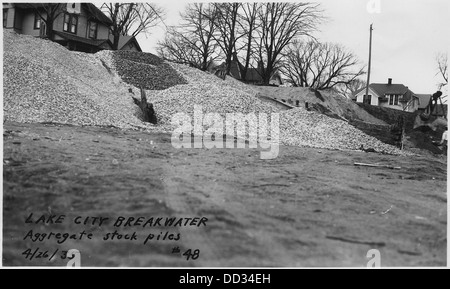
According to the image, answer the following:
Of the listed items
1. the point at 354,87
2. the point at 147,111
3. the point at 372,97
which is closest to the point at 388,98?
the point at 372,97

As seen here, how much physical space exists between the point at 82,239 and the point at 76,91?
6.16m

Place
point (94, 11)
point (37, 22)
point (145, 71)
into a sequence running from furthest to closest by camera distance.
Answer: point (37, 22) → point (145, 71) → point (94, 11)

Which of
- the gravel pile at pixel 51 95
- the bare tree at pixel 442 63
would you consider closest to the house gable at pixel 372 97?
the gravel pile at pixel 51 95

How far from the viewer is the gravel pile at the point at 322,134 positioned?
902 centimetres

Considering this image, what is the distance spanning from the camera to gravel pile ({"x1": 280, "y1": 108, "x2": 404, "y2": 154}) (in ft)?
29.6

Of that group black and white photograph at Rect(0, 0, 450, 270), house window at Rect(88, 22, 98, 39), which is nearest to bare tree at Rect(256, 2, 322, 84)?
black and white photograph at Rect(0, 0, 450, 270)

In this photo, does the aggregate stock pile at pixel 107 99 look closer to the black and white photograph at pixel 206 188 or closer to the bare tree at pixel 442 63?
the black and white photograph at pixel 206 188

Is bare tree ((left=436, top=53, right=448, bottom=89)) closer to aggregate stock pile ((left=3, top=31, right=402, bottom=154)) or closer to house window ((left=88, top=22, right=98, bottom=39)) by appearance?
aggregate stock pile ((left=3, top=31, right=402, bottom=154))

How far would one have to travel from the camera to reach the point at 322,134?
10.1 metres

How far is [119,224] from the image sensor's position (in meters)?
4.76

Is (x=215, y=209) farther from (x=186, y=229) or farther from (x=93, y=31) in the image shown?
(x=93, y=31)

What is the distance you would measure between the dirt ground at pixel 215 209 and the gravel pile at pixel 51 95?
2033mm

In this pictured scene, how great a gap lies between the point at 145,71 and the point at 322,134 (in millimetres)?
8979

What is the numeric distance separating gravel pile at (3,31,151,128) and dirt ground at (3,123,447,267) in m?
2.03
